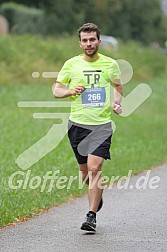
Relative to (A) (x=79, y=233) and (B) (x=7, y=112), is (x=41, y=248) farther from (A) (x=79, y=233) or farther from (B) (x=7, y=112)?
(B) (x=7, y=112)

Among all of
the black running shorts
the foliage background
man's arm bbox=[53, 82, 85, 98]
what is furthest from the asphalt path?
the foliage background

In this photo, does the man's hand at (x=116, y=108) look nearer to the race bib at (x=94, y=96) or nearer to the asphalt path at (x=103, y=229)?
the race bib at (x=94, y=96)

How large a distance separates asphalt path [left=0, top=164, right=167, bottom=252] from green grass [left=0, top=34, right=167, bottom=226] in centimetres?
37

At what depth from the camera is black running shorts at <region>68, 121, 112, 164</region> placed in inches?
373

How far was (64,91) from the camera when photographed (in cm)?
944

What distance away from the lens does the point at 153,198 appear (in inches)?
480

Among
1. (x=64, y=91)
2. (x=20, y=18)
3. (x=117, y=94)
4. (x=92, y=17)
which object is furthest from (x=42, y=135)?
(x=92, y=17)

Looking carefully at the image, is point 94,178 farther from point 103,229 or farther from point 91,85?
point 91,85

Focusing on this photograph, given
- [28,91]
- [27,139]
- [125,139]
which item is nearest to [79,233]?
[27,139]

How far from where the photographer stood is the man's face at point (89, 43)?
30.8 feet

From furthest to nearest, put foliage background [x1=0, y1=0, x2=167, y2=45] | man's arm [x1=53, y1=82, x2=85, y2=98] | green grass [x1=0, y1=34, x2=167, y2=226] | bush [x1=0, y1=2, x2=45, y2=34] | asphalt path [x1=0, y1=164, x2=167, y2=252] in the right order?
foliage background [x1=0, y1=0, x2=167, y2=45]
bush [x1=0, y1=2, x2=45, y2=34]
green grass [x1=0, y1=34, x2=167, y2=226]
man's arm [x1=53, y1=82, x2=85, y2=98]
asphalt path [x1=0, y1=164, x2=167, y2=252]

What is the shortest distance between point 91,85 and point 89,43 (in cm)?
43

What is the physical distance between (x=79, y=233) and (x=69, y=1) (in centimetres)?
5006

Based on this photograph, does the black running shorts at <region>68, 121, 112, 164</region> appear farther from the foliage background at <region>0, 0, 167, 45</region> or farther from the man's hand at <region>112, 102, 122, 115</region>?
the foliage background at <region>0, 0, 167, 45</region>
